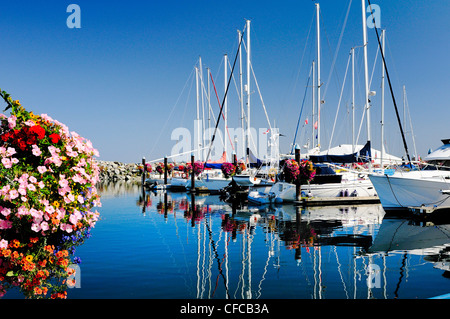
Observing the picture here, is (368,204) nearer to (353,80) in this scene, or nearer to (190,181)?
(353,80)

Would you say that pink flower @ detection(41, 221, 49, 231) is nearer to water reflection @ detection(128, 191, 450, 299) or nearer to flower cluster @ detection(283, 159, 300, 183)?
water reflection @ detection(128, 191, 450, 299)

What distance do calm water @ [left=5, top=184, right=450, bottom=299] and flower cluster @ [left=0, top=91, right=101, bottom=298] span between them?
56 centimetres

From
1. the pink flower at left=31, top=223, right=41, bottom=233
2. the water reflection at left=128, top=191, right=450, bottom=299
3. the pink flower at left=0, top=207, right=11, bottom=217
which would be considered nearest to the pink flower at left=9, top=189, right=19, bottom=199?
the pink flower at left=0, top=207, right=11, bottom=217

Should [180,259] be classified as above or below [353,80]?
below

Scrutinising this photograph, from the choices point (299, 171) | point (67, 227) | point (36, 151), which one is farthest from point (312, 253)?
point (299, 171)

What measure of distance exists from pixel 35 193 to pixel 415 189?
63.7 feet

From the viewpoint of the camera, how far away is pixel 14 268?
734 cm

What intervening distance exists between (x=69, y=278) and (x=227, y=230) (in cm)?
919

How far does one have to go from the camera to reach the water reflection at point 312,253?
27.8 feet

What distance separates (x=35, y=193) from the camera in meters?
7.02

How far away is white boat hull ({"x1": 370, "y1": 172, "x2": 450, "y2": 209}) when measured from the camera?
19797 mm

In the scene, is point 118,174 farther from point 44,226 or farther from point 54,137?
point 44,226

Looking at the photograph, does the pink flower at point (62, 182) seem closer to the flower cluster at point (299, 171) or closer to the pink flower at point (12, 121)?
the pink flower at point (12, 121)
